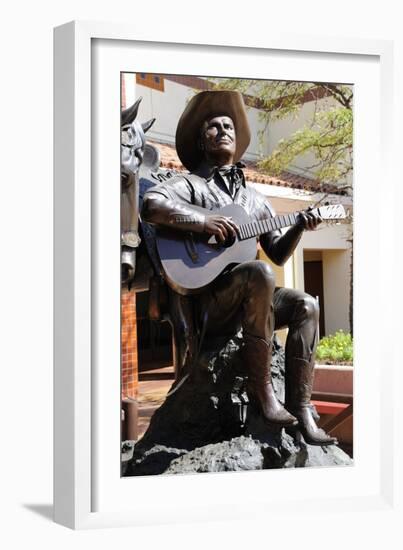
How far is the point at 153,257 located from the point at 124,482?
1432 mm

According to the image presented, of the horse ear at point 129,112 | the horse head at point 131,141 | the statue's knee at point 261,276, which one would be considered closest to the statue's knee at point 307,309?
the statue's knee at point 261,276

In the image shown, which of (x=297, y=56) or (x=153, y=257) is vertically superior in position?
(x=297, y=56)

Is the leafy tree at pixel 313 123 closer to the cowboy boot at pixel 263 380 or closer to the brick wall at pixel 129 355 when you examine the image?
the cowboy boot at pixel 263 380

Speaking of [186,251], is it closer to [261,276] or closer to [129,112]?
[261,276]

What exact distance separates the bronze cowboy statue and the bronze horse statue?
0.42 feet

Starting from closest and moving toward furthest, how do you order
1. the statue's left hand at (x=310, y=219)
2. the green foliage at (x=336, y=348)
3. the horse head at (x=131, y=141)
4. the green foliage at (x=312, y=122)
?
1. the horse head at (x=131, y=141)
2. the statue's left hand at (x=310, y=219)
3. the green foliage at (x=312, y=122)
4. the green foliage at (x=336, y=348)

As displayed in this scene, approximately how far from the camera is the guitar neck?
544cm

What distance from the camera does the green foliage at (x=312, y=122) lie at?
18.7ft

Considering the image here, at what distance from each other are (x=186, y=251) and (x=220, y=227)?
0.88 feet

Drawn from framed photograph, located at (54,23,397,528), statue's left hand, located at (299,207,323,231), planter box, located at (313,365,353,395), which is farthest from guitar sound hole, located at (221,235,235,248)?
planter box, located at (313,365,353,395)

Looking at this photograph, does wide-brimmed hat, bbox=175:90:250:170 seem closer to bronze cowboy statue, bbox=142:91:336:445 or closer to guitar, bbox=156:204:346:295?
bronze cowboy statue, bbox=142:91:336:445

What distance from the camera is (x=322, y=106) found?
6.02m
